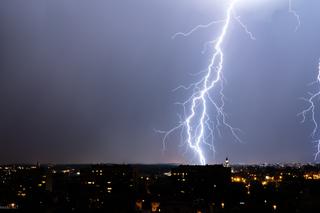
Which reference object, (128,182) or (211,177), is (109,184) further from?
(211,177)

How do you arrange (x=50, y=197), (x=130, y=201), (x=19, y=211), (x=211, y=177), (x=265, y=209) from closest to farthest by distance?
(x=19, y=211) → (x=265, y=209) → (x=130, y=201) → (x=50, y=197) → (x=211, y=177)

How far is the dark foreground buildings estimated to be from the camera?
31.9m

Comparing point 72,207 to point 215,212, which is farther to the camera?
point 72,207

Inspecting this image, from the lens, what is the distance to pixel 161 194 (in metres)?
45.4

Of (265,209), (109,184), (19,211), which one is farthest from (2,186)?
(265,209)

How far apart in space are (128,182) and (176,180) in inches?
206

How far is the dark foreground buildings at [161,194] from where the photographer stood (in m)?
31.9

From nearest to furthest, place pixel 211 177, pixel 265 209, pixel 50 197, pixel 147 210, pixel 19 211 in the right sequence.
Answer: pixel 19 211
pixel 265 209
pixel 147 210
pixel 50 197
pixel 211 177

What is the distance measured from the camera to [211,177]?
5581cm

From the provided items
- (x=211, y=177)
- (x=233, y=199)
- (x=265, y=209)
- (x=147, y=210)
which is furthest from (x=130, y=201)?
(x=211, y=177)

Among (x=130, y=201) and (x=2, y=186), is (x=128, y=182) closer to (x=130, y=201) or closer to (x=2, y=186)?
(x=2, y=186)

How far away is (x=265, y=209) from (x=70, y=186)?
2972 centimetres

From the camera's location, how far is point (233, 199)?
38062mm

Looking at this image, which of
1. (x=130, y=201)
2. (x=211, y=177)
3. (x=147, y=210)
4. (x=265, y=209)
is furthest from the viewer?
(x=211, y=177)
